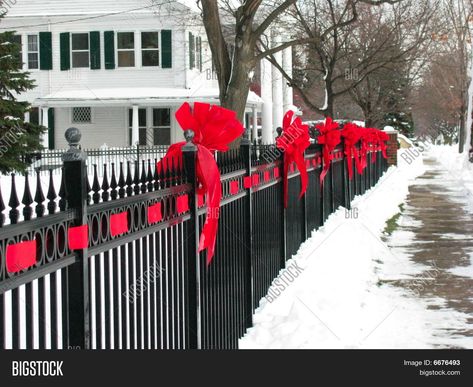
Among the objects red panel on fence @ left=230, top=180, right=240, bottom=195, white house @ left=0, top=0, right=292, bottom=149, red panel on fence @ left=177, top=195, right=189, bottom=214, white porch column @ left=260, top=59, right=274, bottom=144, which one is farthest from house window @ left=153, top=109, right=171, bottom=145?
red panel on fence @ left=177, top=195, right=189, bottom=214

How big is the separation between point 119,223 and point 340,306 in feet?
15.4

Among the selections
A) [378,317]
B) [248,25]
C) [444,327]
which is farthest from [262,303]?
[248,25]

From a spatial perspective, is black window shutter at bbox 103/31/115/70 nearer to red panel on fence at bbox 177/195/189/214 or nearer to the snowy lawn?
the snowy lawn

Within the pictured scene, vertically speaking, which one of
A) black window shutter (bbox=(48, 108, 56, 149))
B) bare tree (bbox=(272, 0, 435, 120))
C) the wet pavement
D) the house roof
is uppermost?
the house roof

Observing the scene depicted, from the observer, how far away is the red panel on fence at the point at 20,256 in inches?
118

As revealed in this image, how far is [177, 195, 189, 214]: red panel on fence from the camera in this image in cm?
524

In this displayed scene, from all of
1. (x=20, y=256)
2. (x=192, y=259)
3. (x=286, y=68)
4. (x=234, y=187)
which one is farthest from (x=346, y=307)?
(x=286, y=68)

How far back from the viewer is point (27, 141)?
79.2ft

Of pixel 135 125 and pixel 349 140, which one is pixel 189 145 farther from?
pixel 135 125

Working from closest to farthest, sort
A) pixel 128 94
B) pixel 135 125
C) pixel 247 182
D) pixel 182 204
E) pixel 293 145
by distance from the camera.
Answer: pixel 182 204
pixel 247 182
pixel 293 145
pixel 135 125
pixel 128 94

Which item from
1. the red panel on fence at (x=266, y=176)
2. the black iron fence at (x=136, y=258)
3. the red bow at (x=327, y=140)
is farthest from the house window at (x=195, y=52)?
the red panel on fence at (x=266, y=176)

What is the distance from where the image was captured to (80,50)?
3481 cm

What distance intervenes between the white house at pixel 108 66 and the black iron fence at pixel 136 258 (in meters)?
25.7

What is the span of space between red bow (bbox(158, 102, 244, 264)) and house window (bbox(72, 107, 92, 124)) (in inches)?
1184
